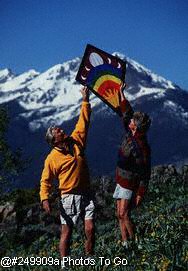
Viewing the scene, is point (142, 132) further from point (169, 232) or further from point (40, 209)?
point (40, 209)

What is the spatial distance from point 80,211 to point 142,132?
161 centimetres

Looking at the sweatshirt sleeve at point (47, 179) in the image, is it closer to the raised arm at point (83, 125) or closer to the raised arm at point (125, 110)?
the raised arm at point (83, 125)

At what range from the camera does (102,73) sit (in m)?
11.2

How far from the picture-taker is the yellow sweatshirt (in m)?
10.8

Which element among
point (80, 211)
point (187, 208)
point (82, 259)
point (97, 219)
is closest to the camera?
point (82, 259)

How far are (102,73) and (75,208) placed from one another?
2.30m

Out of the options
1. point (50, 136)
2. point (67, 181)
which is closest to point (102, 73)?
point (50, 136)

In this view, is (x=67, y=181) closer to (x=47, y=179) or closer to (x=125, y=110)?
(x=47, y=179)

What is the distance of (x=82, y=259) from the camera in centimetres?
962

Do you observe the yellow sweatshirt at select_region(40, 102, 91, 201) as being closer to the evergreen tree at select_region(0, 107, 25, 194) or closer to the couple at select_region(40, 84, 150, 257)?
the couple at select_region(40, 84, 150, 257)

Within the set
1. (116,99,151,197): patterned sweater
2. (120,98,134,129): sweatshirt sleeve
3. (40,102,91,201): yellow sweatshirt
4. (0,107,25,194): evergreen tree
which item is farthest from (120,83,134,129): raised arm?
(0,107,25,194): evergreen tree

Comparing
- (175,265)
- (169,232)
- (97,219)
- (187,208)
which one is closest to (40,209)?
(97,219)

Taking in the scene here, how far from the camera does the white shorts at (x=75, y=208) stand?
10.7 m

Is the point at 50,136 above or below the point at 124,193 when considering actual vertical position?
above
